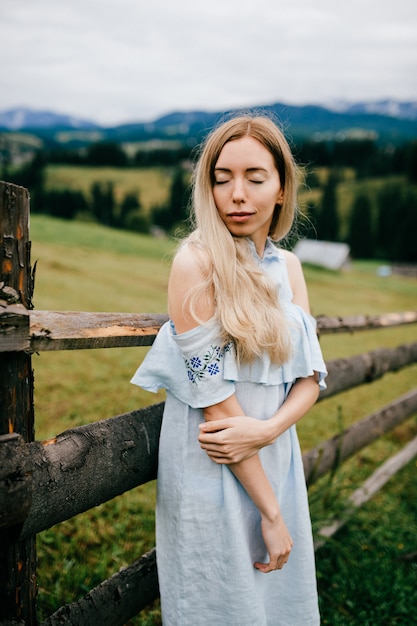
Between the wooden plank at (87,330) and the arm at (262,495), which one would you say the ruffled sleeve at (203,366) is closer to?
the arm at (262,495)

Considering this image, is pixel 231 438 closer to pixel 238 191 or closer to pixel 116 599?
pixel 238 191

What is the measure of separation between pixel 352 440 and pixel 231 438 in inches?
95.4

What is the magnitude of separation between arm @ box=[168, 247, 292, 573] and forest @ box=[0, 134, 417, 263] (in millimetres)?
50258

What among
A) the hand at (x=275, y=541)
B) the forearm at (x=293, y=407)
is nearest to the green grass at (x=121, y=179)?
the forearm at (x=293, y=407)

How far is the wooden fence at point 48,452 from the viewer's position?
1.39m

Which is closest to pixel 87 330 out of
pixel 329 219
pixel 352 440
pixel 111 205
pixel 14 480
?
pixel 14 480

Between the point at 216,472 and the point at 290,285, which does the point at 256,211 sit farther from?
the point at 216,472

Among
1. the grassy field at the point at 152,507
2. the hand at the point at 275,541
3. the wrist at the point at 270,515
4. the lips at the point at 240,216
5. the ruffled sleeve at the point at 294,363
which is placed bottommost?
the grassy field at the point at 152,507

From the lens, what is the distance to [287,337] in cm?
177

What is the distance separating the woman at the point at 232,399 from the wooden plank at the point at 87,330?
14 cm

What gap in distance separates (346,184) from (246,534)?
8989cm

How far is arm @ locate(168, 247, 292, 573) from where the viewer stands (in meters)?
1.62

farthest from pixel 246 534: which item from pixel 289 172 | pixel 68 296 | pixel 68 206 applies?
pixel 68 206

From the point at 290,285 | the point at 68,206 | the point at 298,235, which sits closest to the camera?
the point at 290,285
